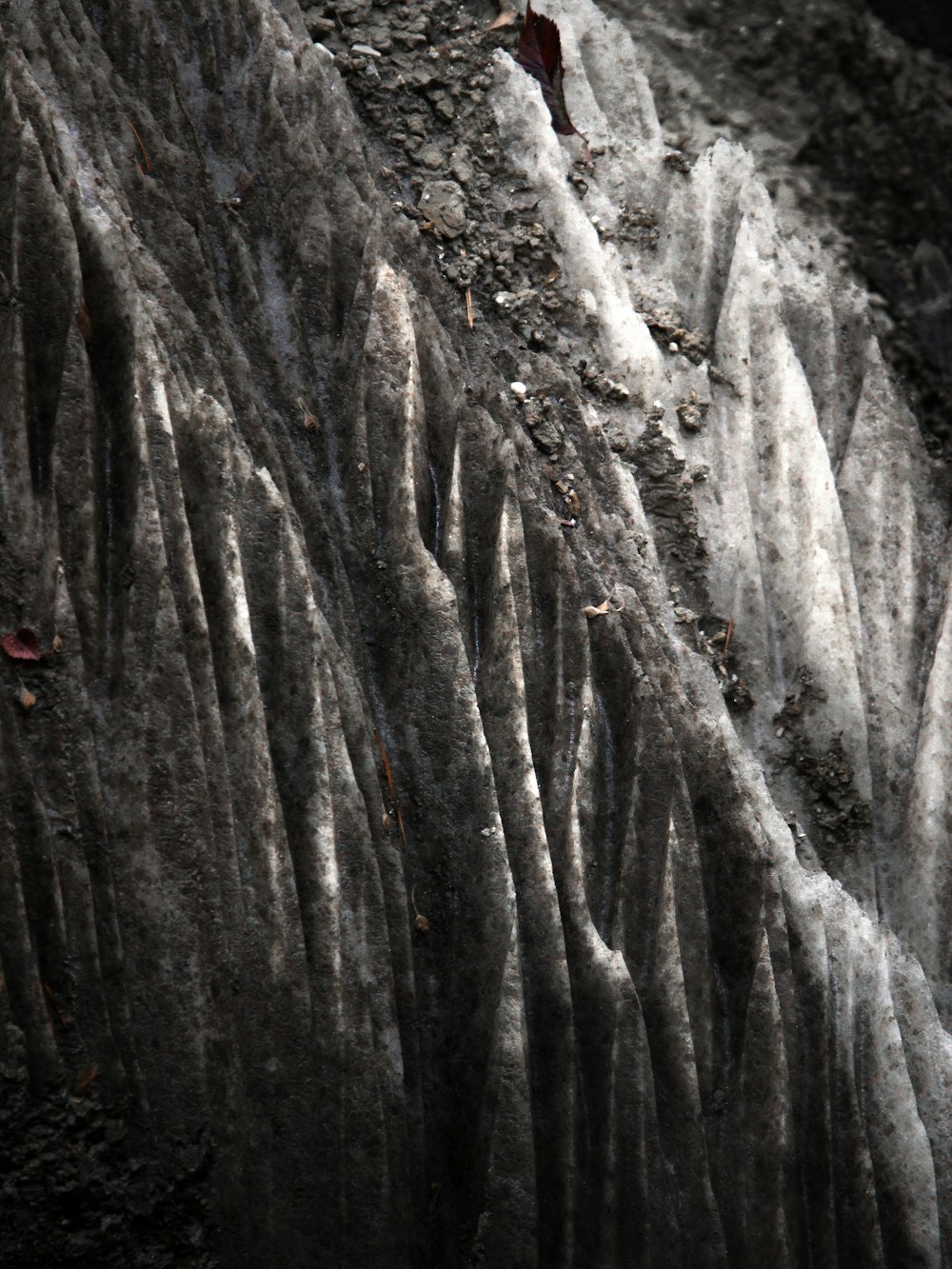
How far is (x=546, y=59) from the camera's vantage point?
229 inches

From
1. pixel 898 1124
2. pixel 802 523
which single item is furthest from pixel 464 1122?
pixel 802 523

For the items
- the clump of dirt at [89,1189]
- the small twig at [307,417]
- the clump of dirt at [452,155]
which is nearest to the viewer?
the clump of dirt at [89,1189]

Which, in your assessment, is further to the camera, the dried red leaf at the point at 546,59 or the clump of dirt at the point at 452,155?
the dried red leaf at the point at 546,59

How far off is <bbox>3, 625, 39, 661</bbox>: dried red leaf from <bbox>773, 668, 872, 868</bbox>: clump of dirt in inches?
137

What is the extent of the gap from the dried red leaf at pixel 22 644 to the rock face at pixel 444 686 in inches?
2.1

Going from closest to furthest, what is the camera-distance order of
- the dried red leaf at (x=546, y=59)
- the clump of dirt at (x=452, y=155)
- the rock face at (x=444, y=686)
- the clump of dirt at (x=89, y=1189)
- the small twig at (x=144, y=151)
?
the clump of dirt at (x=89, y=1189), the rock face at (x=444, y=686), the small twig at (x=144, y=151), the clump of dirt at (x=452, y=155), the dried red leaf at (x=546, y=59)

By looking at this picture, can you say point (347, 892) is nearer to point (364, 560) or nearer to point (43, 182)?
point (364, 560)

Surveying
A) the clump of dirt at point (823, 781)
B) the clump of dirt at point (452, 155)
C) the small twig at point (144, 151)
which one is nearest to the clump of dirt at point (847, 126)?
the clump of dirt at point (452, 155)

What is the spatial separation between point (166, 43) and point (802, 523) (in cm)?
369

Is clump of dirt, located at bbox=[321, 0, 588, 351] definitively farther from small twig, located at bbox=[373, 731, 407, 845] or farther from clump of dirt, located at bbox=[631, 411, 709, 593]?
small twig, located at bbox=[373, 731, 407, 845]

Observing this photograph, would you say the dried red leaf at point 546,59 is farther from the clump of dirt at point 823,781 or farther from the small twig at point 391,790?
the small twig at point 391,790

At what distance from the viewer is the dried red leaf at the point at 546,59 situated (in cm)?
578

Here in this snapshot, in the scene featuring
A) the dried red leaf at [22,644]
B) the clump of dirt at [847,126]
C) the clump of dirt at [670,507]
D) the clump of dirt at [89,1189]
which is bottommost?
the clump of dirt at [89,1189]

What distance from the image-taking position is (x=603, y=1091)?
4629 millimetres
